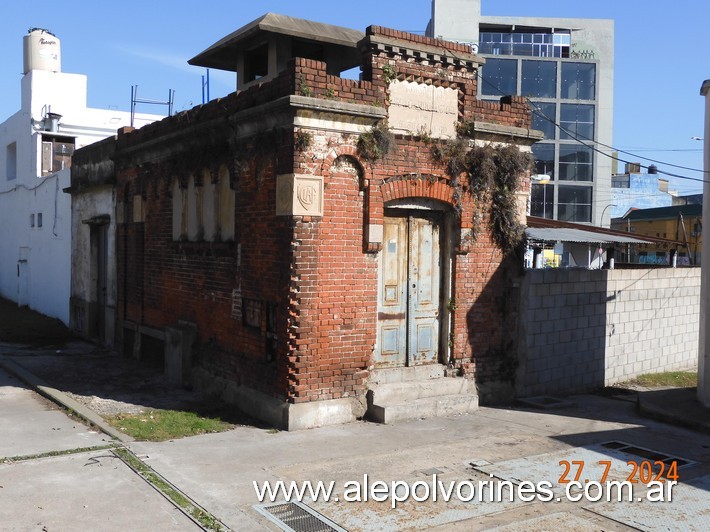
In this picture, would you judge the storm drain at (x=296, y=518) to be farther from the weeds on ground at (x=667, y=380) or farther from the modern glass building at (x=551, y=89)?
the modern glass building at (x=551, y=89)

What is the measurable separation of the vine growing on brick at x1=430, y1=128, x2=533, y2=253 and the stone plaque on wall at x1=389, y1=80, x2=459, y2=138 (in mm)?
223

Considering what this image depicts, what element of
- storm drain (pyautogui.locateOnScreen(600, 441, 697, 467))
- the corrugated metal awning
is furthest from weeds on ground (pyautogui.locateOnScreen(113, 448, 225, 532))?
the corrugated metal awning

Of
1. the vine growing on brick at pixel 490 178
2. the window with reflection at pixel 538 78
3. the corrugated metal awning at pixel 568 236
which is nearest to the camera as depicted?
the vine growing on brick at pixel 490 178

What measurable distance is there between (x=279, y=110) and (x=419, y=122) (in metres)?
2.17

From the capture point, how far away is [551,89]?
56281mm

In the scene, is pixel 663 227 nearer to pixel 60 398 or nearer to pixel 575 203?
pixel 575 203

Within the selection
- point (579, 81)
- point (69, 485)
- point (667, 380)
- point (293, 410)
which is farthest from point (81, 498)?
point (579, 81)

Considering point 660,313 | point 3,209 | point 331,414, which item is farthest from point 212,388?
point 3,209

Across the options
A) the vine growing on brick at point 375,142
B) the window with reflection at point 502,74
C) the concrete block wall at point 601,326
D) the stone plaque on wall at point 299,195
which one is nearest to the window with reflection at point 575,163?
the window with reflection at point 502,74

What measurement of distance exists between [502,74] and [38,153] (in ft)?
136

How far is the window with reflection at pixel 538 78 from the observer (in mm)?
55969

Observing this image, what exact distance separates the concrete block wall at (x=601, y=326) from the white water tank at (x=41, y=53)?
807 inches

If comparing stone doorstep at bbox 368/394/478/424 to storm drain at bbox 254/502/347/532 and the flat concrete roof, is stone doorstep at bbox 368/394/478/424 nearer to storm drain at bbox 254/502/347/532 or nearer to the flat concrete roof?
storm drain at bbox 254/502/347/532

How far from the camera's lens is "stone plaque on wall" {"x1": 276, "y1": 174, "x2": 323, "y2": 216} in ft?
29.0
